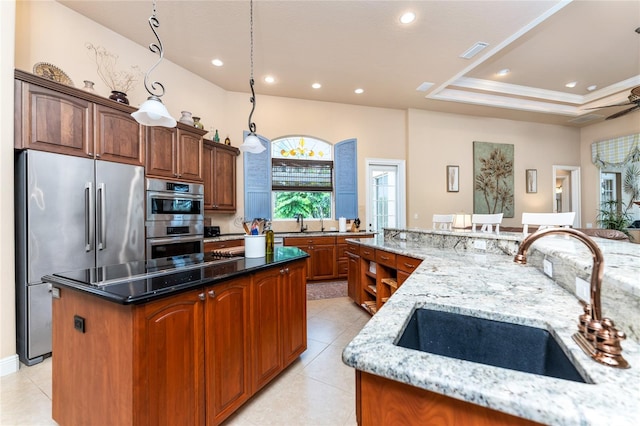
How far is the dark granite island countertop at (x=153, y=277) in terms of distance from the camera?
1.17 meters

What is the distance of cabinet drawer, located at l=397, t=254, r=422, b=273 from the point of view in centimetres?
233

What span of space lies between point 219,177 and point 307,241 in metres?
1.86

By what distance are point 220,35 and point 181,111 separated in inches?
53.2

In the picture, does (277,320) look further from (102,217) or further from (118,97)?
(118,97)

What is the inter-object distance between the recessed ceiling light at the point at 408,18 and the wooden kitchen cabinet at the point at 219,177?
3.12 meters

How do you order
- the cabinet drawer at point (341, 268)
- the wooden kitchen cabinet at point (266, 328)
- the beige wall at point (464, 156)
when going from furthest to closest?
1. the beige wall at point (464, 156)
2. the cabinet drawer at point (341, 268)
3. the wooden kitchen cabinet at point (266, 328)

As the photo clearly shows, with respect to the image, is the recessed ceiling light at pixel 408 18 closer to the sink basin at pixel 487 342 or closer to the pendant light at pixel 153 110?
the pendant light at pixel 153 110

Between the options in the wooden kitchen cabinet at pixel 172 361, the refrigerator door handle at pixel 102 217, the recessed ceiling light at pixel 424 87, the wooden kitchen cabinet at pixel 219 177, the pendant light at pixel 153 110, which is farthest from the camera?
the recessed ceiling light at pixel 424 87

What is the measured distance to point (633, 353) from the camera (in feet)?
2.19

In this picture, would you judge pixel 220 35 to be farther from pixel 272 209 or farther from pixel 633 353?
pixel 633 353

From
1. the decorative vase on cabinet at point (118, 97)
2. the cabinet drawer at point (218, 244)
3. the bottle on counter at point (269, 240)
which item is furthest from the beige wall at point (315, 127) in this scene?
the bottle on counter at point (269, 240)

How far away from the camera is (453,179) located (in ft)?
19.0

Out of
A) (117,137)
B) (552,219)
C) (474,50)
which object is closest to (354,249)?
(552,219)

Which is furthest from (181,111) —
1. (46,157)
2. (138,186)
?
(46,157)
